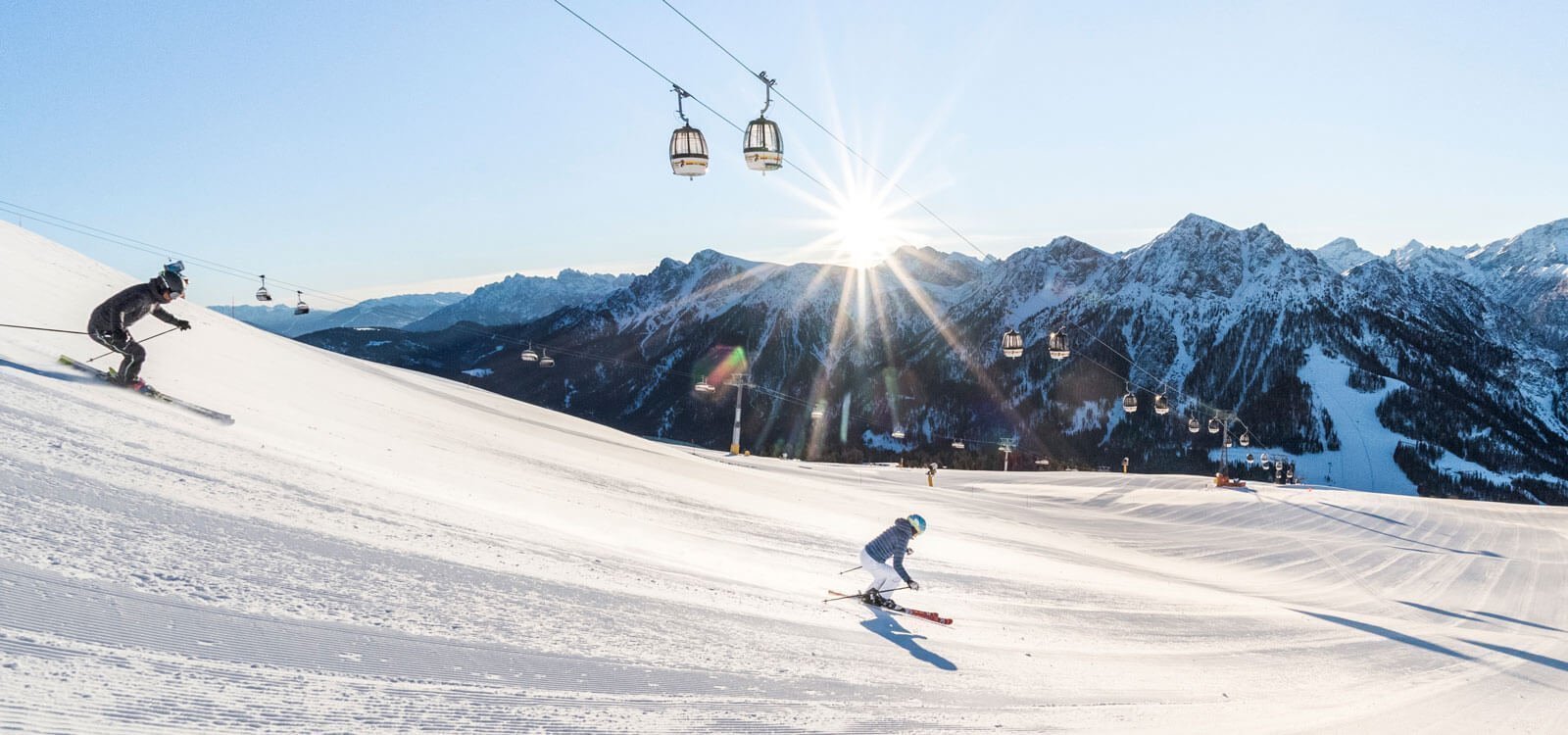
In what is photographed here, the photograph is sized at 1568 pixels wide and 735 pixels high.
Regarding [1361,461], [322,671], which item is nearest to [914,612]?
[322,671]

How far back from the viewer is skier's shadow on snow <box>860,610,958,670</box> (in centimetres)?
852

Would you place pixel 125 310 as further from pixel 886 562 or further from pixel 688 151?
pixel 886 562

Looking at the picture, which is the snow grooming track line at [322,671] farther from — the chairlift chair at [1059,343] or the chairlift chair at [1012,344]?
the chairlift chair at [1012,344]

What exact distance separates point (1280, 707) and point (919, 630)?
3.96 m

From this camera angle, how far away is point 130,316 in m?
11.5

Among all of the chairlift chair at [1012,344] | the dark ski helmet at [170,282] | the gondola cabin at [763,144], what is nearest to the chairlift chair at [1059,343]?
the chairlift chair at [1012,344]

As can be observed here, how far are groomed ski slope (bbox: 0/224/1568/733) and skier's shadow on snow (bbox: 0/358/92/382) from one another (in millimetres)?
70

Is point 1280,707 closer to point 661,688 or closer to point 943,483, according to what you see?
point 661,688

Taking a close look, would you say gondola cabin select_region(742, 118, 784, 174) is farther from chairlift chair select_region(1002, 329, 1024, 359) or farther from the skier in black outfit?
chairlift chair select_region(1002, 329, 1024, 359)

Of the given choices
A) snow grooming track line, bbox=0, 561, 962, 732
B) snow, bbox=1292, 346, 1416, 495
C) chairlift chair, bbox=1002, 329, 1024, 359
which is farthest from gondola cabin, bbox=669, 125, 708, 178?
snow, bbox=1292, 346, 1416, 495

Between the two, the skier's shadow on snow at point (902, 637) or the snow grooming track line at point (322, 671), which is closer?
the snow grooming track line at point (322, 671)

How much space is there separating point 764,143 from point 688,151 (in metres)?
1.24

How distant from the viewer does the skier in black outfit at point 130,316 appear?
35.5ft

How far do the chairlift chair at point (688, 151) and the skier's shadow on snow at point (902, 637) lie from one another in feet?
25.1
